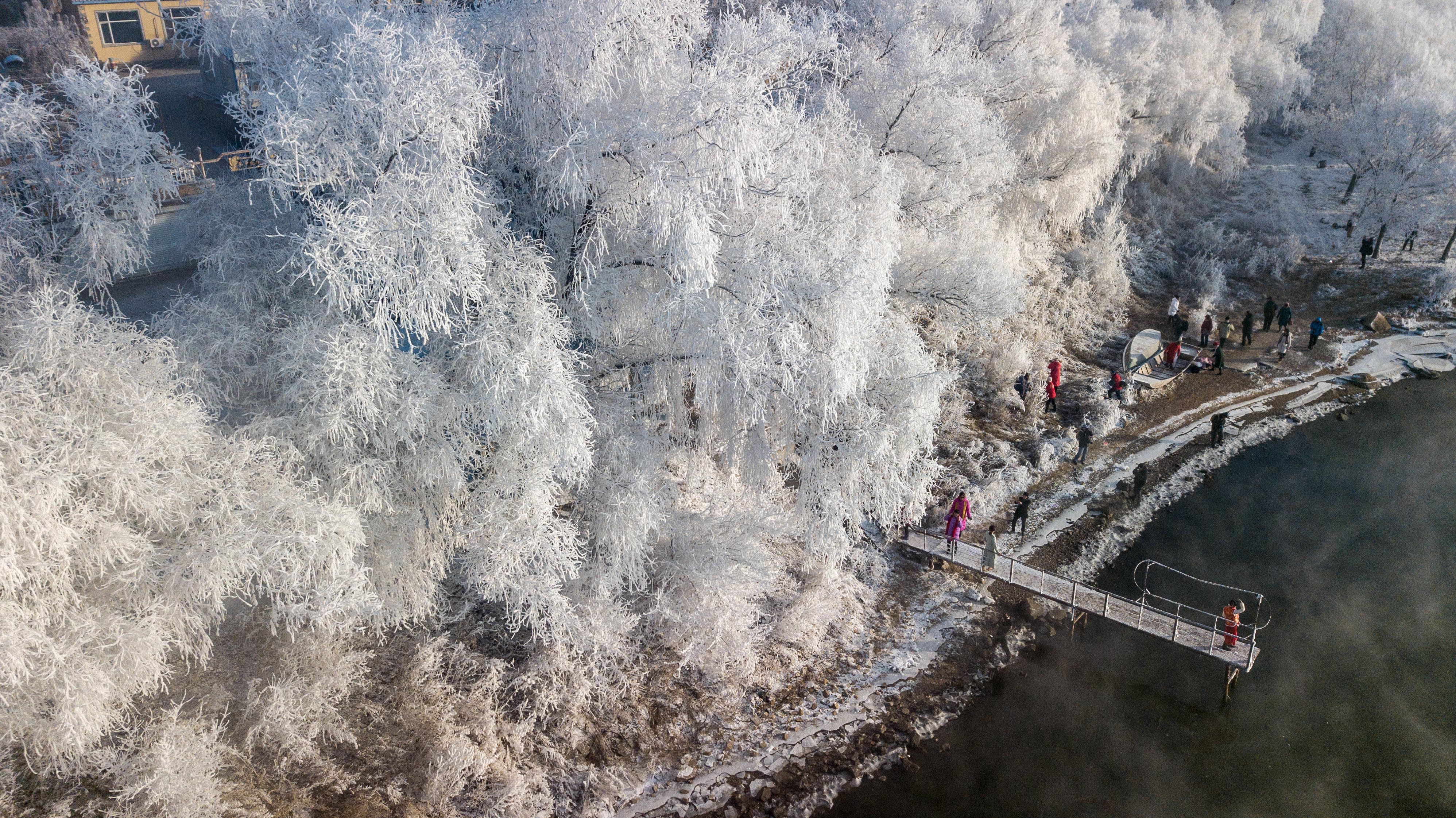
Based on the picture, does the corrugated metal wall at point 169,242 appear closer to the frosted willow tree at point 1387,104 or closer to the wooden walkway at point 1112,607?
the wooden walkway at point 1112,607

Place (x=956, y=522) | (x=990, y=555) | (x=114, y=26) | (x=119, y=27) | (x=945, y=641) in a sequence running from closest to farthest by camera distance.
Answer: (x=945, y=641) < (x=990, y=555) < (x=956, y=522) < (x=114, y=26) < (x=119, y=27)

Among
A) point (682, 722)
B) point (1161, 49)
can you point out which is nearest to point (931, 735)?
point (682, 722)

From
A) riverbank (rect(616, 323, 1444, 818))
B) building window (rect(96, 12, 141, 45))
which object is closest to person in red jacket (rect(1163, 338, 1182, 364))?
riverbank (rect(616, 323, 1444, 818))

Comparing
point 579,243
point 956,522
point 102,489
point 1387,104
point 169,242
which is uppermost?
point 1387,104

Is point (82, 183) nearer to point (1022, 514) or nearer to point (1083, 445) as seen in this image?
point (1022, 514)

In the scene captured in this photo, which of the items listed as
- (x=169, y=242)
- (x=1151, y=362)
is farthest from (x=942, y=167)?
(x=169, y=242)

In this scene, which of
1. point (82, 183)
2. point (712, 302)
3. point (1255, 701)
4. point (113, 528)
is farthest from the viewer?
point (1255, 701)

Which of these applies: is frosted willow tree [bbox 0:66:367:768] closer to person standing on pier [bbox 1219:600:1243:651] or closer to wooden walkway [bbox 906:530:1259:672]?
wooden walkway [bbox 906:530:1259:672]
